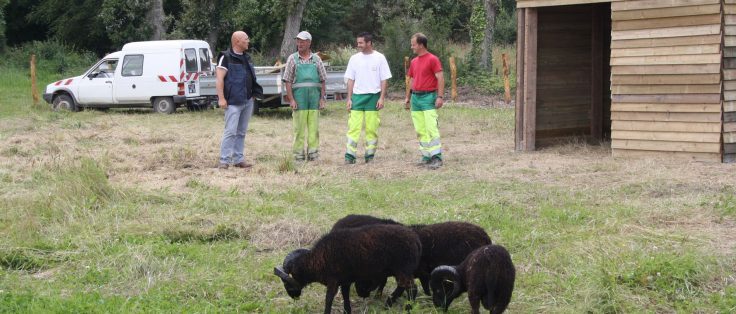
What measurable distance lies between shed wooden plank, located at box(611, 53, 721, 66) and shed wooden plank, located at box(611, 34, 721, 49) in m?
0.16

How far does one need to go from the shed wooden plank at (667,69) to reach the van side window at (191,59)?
43.0 feet

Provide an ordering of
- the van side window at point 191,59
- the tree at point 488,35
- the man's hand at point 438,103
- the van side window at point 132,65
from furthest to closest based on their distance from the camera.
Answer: the tree at point 488,35 → the van side window at point 132,65 → the van side window at point 191,59 → the man's hand at point 438,103

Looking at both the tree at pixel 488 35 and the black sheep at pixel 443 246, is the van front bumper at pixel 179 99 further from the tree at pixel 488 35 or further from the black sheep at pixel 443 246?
the black sheep at pixel 443 246

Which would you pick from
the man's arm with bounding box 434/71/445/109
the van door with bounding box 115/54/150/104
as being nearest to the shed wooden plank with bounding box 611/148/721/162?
the man's arm with bounding box 434/71/445/109

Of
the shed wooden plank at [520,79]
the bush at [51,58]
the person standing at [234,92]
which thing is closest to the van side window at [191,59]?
the person standing at [234,92]

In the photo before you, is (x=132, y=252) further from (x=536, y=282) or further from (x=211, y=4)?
(x=211, y=4)

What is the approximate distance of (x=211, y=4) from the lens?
4197 centimetres

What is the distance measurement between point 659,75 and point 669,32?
59 cm

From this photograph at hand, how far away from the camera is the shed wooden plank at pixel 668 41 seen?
12.2m

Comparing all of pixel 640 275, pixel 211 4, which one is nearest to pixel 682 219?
pixel 640 275

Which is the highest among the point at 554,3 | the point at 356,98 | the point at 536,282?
the point at 554,3

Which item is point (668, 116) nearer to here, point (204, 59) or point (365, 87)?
point (365, 87)

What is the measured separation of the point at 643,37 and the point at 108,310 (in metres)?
9.09

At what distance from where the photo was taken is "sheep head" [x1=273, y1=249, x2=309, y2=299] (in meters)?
6.05
